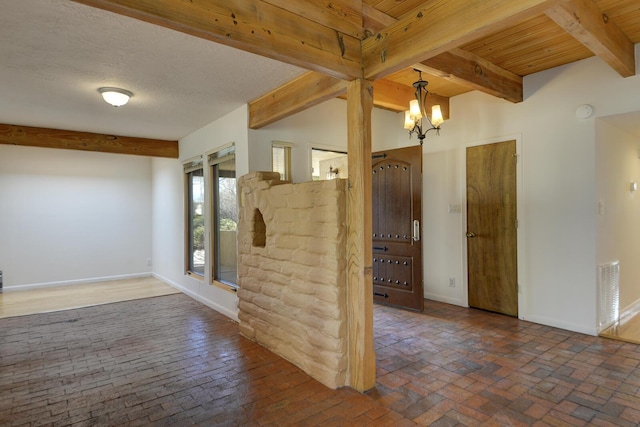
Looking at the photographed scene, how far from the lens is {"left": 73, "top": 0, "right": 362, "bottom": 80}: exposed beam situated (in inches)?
65.9

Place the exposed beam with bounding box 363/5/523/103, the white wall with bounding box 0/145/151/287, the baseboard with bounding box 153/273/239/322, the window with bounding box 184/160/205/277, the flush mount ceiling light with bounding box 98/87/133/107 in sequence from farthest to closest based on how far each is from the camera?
the white wall with bounding box 0/145/151/287 → the window with bounding box 184/160/205/277 → the baseboard with bounding box 153/273/239/322 → the flush mount ceiling light with bounding box 98/87/133/107 → the exposed beam with bounding box 363/5/523/103

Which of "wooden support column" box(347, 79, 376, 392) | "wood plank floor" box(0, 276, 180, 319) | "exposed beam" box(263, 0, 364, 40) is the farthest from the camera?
"wood plank floor" box(0, 276, 180, 319)

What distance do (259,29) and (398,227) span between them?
3.04 m

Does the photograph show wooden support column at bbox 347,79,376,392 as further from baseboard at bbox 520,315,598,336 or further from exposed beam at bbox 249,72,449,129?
baseboard at bbox 520,315,598,336

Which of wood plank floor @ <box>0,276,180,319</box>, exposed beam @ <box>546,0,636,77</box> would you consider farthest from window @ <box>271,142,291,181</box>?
wood plank floor @ <box>0,276,180,319</box>

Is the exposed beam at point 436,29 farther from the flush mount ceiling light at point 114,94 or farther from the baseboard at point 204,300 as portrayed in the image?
the baseboard at point 204,300

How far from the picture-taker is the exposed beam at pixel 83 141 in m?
4.73

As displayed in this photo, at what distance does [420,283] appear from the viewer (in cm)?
424

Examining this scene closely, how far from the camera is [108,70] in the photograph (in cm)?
297

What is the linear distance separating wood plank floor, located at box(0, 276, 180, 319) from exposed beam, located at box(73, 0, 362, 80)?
467 cm

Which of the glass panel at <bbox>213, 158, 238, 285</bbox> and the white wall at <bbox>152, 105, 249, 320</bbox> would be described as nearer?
the white wall at <bbox>152, 105, 249, 320</bbox>

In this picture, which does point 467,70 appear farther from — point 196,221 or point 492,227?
point 196,221

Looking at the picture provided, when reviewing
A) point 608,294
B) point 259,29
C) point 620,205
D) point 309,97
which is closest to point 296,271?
point 309,97

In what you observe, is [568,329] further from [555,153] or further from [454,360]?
[555,153]
